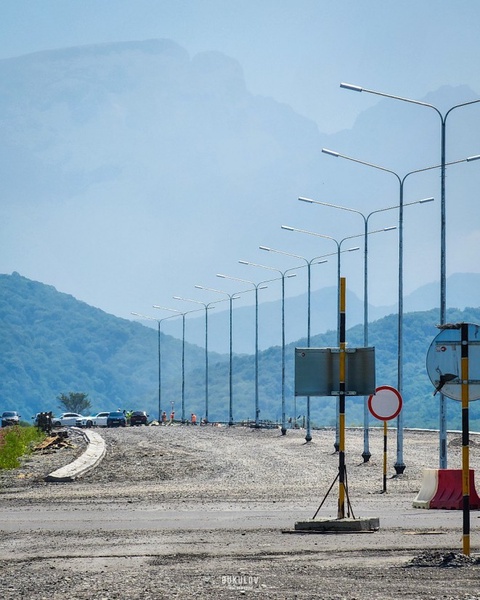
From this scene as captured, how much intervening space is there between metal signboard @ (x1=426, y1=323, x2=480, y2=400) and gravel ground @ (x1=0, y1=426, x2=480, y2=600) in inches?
73.7

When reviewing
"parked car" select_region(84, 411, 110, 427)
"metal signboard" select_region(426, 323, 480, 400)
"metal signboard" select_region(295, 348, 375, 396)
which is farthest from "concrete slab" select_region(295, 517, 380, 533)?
"parked car" select_region(84, 411, 110, 427)

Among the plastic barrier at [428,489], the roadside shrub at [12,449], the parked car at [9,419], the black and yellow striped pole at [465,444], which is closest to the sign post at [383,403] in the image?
the plastic barrier at [428,489]

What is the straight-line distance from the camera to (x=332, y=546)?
1777 cm

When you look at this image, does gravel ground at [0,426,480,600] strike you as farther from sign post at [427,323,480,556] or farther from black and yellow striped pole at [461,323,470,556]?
sign post at [427,323,480,556]

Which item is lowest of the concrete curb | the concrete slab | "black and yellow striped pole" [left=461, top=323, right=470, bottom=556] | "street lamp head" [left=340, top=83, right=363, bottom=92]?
the concrete curb

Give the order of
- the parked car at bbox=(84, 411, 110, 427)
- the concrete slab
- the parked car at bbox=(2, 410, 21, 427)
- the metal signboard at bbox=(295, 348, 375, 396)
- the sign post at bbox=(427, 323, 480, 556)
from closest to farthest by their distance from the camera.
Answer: the sign post at bbox=(427, 323, 480, 556) < the concrete slab < the metal signboard at bbox=(295, 348, 375, 396) < the parked car at bbox=(2, 410, 21, 427) < the parked car at bbox=(84, 411, 110, 427)

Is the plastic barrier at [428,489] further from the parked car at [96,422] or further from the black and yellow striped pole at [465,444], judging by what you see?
the parked car at [96,422]

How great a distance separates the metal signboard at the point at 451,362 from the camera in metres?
17.0

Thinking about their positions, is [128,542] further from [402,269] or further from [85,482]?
[402,269]

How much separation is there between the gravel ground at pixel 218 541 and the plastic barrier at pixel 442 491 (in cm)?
55

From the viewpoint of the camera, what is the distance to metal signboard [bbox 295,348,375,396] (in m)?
20.5

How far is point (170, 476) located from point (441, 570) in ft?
77.9

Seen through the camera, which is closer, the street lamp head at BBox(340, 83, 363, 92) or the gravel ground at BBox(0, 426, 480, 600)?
the gravel ground at BBox(0, 426, 480, 600)

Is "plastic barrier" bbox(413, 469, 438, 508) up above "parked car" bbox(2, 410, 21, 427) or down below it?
above
